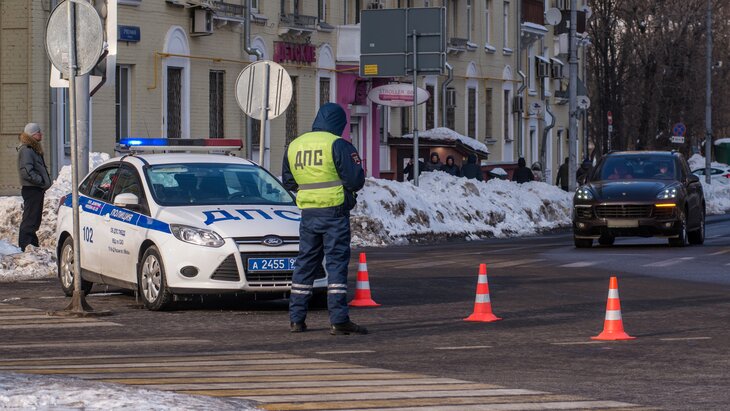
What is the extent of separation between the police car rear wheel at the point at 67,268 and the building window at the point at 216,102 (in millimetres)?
20781

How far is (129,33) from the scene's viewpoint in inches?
1313

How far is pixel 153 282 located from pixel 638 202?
Answer: 12879mm

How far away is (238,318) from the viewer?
14.7 meters

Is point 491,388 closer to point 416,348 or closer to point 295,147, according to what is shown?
point 416,348

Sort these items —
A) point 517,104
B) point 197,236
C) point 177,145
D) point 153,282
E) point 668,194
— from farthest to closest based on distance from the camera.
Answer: point 517,104, point 668,194, point 177,145, point 153,282, point 197,236

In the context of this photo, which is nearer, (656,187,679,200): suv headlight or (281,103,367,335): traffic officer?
(281,103,367,335): traffic officer

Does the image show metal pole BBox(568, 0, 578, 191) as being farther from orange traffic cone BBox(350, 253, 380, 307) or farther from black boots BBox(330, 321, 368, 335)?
black boots BBox(330, 321, 368, 335)

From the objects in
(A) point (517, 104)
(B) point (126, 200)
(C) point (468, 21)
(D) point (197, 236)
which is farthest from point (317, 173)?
(A) point (517, 104)

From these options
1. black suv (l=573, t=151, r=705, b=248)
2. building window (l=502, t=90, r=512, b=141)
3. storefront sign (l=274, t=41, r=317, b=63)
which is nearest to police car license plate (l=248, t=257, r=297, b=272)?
A: black suv (l=573, t=151, r=705, b=248)

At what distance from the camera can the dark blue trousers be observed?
13.2 meters

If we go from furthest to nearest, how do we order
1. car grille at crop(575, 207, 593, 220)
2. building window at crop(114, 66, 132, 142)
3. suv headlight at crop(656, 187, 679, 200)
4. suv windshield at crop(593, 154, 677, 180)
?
building window at crop(114, 66, 132, 142) → suv windshield at crop(593, 154, 677, 180) → car grille at crop(575, 207, 593, 220) → suv headlight at crop(656, 187, 679, 200)

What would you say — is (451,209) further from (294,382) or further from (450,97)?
(294,382)

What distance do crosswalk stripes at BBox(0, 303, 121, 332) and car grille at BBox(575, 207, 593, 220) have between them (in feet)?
44.2

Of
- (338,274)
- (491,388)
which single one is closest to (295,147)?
(338,274)
